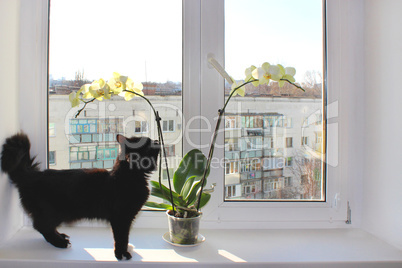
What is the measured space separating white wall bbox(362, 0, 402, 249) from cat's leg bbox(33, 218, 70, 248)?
44.4 inches

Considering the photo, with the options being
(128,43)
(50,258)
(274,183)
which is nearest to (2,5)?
(128,43)

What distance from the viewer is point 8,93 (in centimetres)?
104

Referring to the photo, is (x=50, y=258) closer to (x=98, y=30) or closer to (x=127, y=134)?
(x=127, y=134)

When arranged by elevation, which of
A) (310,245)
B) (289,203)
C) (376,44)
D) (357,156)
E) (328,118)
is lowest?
(310,245)

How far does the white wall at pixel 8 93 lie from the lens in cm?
99

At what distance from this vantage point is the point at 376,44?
1079 mm

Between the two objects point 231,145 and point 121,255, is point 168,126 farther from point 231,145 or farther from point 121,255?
point 121,255

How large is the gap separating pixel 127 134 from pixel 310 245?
2.65 ft

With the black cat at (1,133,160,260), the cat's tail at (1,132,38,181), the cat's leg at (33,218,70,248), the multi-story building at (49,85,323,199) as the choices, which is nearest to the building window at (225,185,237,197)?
the multi-story building at (49,85,323,199)

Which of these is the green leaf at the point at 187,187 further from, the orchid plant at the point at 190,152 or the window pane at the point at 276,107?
the window pane at the point at 276,107

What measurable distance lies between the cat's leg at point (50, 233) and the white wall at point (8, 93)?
0.51ft

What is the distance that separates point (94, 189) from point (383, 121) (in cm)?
102

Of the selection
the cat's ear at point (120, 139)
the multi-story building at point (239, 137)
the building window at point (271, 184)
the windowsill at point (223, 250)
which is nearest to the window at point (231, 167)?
the multi-story building at point (239, 137)

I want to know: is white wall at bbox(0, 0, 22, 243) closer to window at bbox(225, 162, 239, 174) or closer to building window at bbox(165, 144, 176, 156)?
building window at bbox(165, 144, 176, 156)
